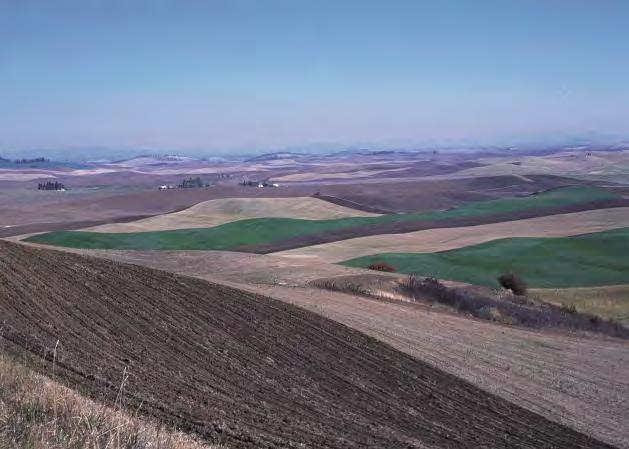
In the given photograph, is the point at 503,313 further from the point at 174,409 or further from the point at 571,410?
the point at 174,409

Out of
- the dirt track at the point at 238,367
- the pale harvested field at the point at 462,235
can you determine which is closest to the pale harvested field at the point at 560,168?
the pale harvested field at the point at 462,235

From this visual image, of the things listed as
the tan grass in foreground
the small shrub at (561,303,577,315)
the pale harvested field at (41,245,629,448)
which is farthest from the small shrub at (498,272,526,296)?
the tan grass in foreground

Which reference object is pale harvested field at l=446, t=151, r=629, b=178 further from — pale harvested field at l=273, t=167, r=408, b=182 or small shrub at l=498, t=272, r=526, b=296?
small shrub at l=498, t=272, r=526, b=296

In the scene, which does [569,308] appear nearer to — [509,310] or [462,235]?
[509,310]

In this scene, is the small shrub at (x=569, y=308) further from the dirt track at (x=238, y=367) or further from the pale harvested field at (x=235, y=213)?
the pale harvested field at (x=235, y=213)

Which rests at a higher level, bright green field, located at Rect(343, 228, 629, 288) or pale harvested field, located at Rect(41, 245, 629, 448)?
pale harvested field, located at Rect(41, 245, 629, 448)

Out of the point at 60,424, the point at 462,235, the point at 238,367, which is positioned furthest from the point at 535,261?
the point at 60,424
